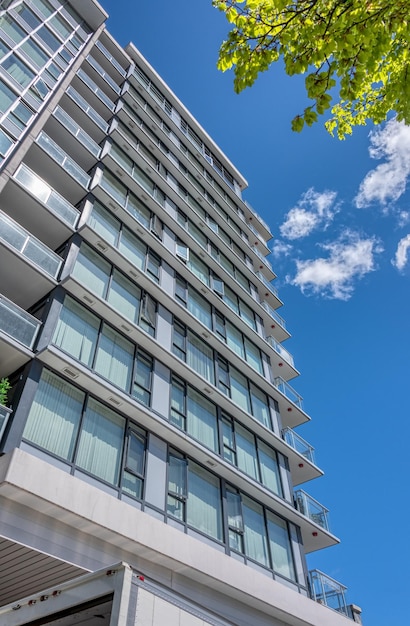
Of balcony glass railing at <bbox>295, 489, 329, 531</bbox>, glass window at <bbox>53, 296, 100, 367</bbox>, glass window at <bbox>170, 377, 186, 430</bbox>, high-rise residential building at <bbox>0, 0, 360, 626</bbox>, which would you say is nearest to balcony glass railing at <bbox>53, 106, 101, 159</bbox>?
high-rise residential building at <bbox>0, 0, 360, 626</bbox>

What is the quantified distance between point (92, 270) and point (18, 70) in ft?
28.7

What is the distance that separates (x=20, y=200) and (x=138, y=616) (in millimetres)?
12957

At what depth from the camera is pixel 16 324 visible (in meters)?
11.9

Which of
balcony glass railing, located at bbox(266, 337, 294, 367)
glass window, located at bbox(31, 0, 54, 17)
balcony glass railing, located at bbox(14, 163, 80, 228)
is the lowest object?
balcony glass railing, located at bbox(14, 163, 80, 228)

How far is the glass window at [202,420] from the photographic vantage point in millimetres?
15773

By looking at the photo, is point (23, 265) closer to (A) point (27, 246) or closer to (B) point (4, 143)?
(A) point (27, 246)

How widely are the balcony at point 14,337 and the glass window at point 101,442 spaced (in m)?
2.15

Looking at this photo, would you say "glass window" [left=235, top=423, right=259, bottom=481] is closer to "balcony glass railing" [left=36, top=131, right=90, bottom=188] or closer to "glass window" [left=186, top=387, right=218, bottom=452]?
"glass window" [left=186, top=387, right=218, bottom=452]

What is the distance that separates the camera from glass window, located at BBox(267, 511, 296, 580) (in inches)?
636

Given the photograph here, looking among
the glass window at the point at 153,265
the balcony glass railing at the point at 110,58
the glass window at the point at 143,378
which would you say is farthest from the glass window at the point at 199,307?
the balcony glass railing at the point at 110,58

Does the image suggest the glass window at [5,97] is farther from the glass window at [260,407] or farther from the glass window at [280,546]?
the glass window at [280,546]

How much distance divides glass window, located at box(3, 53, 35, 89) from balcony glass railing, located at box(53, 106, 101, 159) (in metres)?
1.42

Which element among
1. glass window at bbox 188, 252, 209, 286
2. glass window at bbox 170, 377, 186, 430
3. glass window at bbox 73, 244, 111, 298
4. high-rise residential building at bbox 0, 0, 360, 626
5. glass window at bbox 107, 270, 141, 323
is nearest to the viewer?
high-rise residential building at bbox 0, 0, 360, 626

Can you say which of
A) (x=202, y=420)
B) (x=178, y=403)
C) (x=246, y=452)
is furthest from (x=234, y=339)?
(x=178, y=403)
